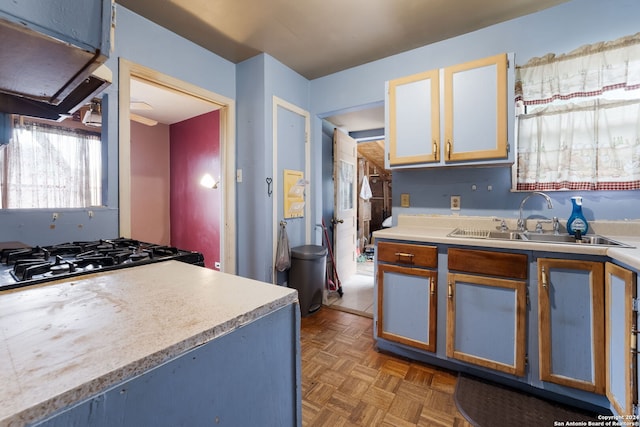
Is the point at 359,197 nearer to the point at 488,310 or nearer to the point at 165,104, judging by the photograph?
the point at 165,104

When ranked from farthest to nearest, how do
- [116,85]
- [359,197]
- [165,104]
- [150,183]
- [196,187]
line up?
1. [359,197]
2. [150,183]
3. [196,187]
4. [165,104]
5. [116,85]

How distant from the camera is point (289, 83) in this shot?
2688mm

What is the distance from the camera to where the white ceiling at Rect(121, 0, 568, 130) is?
5.94ft

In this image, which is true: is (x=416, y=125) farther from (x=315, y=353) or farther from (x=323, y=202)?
(x=315, y=353)

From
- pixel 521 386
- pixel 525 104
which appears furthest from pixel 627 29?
pixel 521 386

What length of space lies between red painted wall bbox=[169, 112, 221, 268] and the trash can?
155 cm

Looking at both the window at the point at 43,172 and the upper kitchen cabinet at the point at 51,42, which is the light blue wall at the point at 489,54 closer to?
the upper kitchen cabinet at the point at 51,42

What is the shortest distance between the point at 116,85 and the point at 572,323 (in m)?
2.94

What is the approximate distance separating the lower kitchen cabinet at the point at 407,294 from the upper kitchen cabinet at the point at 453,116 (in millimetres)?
693

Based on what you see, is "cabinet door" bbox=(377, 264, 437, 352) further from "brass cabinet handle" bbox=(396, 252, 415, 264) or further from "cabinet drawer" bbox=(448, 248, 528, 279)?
"cabinet drawer" bbox=(448, 248, 528, 279)

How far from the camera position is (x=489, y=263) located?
5.17ft

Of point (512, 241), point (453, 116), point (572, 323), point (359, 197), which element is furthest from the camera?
point (359, 197)

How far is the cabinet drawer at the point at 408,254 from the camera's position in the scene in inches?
68.5

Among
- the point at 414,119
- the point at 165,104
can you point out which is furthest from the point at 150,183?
the point at 414,119
